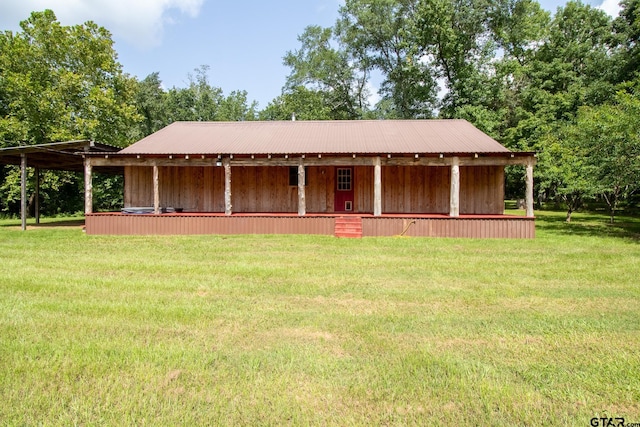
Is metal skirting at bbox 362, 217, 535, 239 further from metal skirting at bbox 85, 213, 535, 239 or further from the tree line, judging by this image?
the tree line

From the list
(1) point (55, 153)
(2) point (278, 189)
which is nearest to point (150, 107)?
(1) point (55, 153)

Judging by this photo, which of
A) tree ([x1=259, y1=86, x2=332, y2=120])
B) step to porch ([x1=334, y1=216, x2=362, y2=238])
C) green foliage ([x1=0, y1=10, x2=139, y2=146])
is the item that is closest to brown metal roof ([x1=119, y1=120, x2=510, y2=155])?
step to porch ([x1=334, y1=216, x2=362, y2=238])

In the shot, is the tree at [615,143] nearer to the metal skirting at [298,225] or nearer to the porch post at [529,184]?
the porch post at [529,184]

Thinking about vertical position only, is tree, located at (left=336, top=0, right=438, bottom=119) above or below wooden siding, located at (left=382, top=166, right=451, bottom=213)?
above

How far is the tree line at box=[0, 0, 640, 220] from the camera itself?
946 inches

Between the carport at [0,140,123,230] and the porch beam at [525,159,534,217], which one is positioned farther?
the carport at [0,140,123,230]

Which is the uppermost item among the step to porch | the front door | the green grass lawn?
the front door

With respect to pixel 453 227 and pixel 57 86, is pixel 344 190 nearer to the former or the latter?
pixel 453 227

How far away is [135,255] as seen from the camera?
9477 mm

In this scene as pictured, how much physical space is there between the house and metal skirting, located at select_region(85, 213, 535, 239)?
34 mm

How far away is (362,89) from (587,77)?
20.2 metres

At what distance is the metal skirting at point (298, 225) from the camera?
498 inches

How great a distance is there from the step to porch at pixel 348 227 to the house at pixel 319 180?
4cm

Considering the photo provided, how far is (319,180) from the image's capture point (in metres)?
16.6
